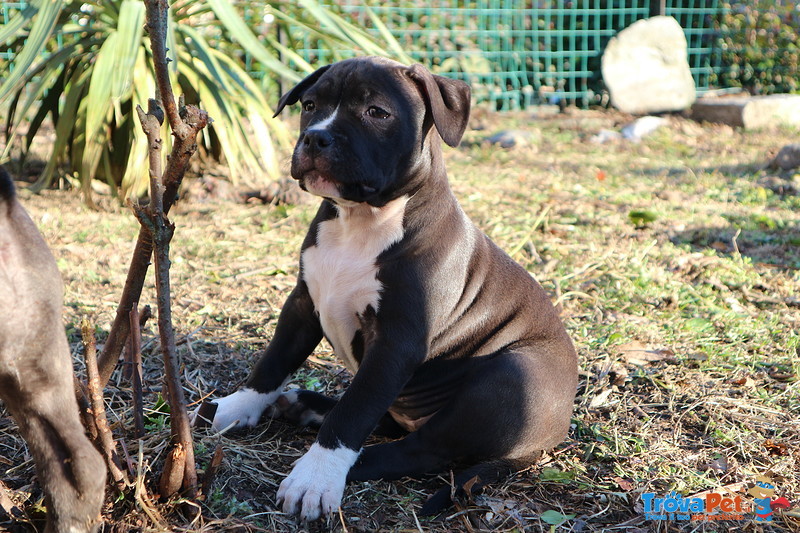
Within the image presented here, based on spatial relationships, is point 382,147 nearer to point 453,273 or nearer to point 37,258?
point 453,273

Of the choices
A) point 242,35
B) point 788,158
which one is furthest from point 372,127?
Result: point 788,158

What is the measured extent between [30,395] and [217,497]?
0.85 metres

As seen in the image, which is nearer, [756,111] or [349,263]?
[349,263]

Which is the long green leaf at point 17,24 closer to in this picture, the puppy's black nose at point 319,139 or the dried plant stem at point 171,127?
the puppy's black nose at point 319,139

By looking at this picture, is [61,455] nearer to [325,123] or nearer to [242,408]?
[242,408]

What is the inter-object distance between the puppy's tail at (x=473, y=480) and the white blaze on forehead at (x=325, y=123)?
1234mm

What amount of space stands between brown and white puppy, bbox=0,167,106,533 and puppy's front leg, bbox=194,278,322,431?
110 cm

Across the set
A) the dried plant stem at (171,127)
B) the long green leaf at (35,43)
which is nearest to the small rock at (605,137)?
the long green leaf at (35,43)

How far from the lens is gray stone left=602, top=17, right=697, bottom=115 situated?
11078 millimetres

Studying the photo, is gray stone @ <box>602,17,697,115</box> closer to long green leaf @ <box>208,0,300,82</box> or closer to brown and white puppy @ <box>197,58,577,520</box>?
long green leaf @ <box>208,0,300,82</box>

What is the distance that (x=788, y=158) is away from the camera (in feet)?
25.5

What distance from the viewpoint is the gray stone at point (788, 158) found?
7.70 metres

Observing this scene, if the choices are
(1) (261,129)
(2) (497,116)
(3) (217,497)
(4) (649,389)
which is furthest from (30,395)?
(2) (497,116)

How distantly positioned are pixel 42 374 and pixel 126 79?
4068mm
